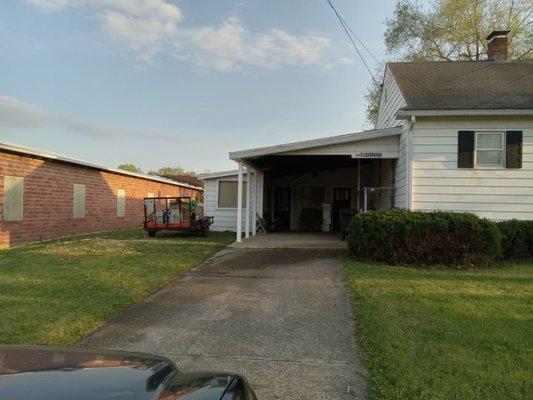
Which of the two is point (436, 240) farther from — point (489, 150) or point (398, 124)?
point (398, 124)

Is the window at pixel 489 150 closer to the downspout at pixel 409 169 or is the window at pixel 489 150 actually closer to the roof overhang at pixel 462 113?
the roof overhang at pixel 462 113

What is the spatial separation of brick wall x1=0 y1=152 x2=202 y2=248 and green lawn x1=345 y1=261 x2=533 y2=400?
11.4m

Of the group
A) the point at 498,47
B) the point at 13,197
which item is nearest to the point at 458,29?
the point at 498,47

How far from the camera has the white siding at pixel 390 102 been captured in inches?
583

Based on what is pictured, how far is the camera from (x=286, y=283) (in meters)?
8.75

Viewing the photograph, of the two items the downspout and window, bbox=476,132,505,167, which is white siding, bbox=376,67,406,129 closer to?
the downspout

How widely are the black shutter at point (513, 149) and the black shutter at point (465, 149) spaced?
0.83 metres

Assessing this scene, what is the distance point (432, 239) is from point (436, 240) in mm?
83

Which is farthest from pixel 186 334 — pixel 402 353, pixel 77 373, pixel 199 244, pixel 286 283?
pixel 199 244

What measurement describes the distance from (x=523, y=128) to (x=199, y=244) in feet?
30.2

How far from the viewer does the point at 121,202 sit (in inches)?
951

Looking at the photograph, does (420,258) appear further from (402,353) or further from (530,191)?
(402,353)

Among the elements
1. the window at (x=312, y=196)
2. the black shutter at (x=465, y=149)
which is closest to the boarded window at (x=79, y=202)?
the window at (x=312, y=196)

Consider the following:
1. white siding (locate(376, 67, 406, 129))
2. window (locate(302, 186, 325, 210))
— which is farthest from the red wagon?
white siding (locate(376, 67, 406, 129))
